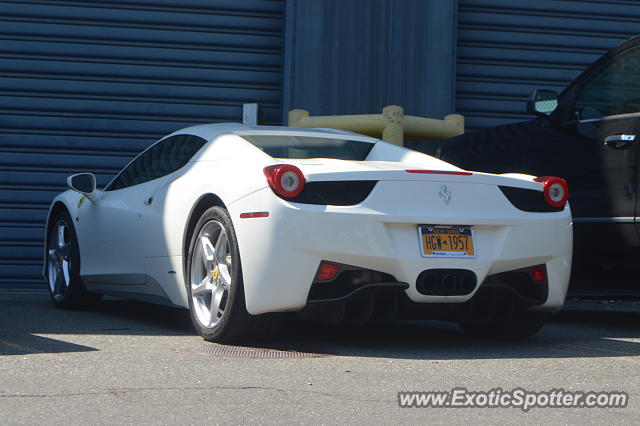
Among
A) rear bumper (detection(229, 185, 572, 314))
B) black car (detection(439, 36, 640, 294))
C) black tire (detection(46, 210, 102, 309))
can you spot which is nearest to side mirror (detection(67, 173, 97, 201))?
black tire (detection(46, 210, 102, 309))

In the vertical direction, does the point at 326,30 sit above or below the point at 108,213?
above

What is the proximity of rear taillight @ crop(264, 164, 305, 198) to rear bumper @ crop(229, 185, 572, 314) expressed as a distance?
0.05 metres

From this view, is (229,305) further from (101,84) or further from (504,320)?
(101,84)

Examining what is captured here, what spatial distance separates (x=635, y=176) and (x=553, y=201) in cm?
80

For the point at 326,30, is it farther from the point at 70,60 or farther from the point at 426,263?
the point at 426,263

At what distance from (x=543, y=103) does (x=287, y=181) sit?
96.0 inches

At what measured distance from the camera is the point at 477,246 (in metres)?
5.06

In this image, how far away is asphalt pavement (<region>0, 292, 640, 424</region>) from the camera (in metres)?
3.45

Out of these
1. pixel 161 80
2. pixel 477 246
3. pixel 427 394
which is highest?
pixel 161 80

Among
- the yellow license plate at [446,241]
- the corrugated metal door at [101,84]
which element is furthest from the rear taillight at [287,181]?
the corrugated metal door at [101,84]

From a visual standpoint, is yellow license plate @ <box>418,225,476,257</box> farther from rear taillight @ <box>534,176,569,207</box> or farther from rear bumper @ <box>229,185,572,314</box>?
rear taillight @ <box>534,176,569,207</box>

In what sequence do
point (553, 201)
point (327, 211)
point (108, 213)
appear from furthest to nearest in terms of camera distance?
point (108, 213) → point (553, 201) → point (327, 211)

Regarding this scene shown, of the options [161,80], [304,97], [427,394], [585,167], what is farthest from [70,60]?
[427,394]

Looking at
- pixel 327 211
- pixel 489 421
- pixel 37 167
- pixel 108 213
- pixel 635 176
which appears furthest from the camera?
pixel 37 167
